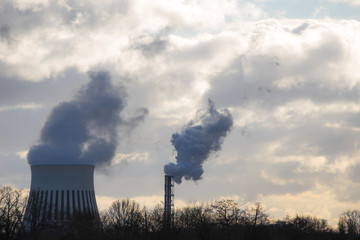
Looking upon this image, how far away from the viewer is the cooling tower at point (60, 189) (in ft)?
171

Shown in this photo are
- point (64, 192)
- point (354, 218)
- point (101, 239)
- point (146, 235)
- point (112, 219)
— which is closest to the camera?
point (101, 239)

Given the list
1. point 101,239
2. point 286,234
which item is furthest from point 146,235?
point 286,234

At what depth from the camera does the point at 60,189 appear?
52656 millimetres

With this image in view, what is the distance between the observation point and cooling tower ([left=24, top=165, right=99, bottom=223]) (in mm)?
52156

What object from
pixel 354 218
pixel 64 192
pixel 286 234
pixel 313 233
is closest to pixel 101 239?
pixel 64 192

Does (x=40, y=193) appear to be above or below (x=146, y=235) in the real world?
above

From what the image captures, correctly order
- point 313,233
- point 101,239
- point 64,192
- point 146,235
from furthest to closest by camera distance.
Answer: point 313,233 → point 64,192 → point 146,235 → point 101,239

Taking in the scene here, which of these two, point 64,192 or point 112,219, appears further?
point 112,219

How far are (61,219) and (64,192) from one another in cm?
348

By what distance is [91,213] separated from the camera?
54.8 metres

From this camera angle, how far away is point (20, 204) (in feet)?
181

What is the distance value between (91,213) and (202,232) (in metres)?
10.8

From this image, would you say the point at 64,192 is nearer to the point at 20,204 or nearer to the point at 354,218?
the point at 20,204

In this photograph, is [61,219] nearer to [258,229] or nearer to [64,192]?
[64,192]
